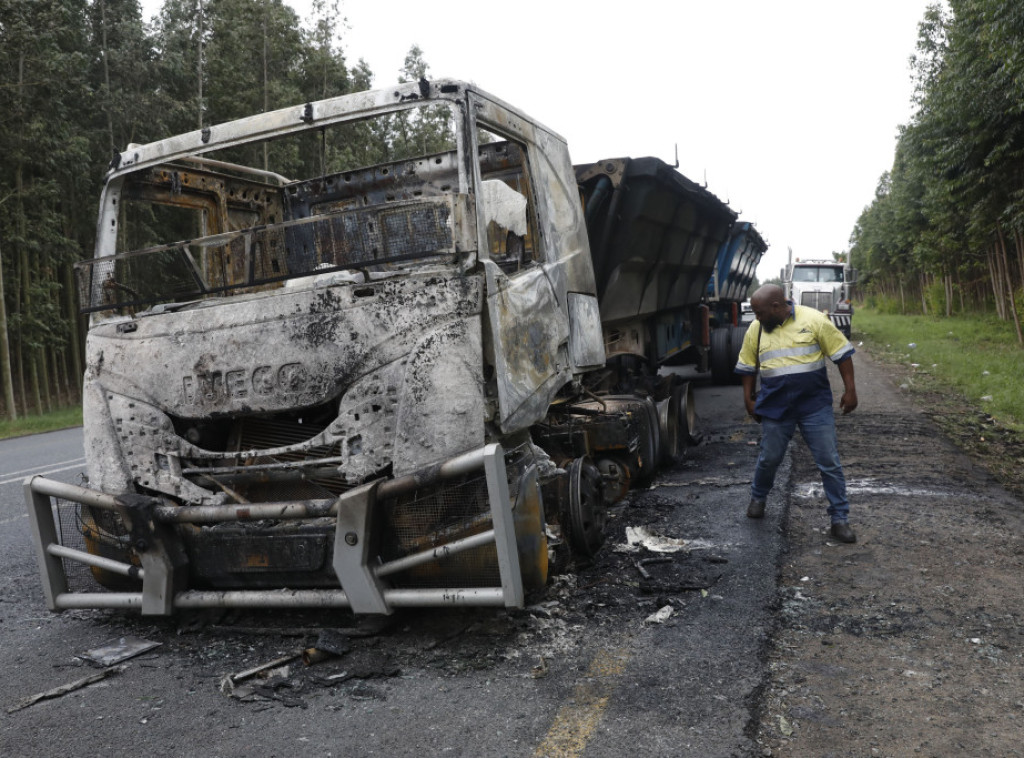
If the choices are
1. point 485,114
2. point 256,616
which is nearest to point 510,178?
point 485,114

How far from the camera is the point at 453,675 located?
3.19m

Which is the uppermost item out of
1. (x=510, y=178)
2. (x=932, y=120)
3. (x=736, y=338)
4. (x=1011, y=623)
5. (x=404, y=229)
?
(x=932, y=120)

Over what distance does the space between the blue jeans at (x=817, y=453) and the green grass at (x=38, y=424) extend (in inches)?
523

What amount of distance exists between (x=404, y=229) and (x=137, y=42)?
18375 mm

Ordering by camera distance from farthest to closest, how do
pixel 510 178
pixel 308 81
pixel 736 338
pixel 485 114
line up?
pixel 308 81, pixel 736 338, pixel 510 178, pixel 485 114

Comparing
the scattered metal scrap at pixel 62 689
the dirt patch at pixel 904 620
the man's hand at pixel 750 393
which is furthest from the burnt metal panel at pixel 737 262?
the scattered metal scrap at pixel 62 689

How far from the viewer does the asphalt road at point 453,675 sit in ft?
8.87

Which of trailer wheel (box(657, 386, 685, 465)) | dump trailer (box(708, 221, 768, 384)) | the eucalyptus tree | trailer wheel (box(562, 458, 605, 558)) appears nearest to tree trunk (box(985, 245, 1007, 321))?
dump trailer (box(708, 221, 768, 384))

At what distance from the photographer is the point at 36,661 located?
3.58m

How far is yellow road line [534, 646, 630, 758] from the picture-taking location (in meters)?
2.58

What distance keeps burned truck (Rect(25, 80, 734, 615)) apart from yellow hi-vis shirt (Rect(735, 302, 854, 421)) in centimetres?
137

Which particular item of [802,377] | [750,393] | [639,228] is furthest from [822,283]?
[802,377]

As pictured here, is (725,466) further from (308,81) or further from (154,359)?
(308,81)

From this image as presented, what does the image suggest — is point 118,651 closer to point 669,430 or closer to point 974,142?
point 669,430
